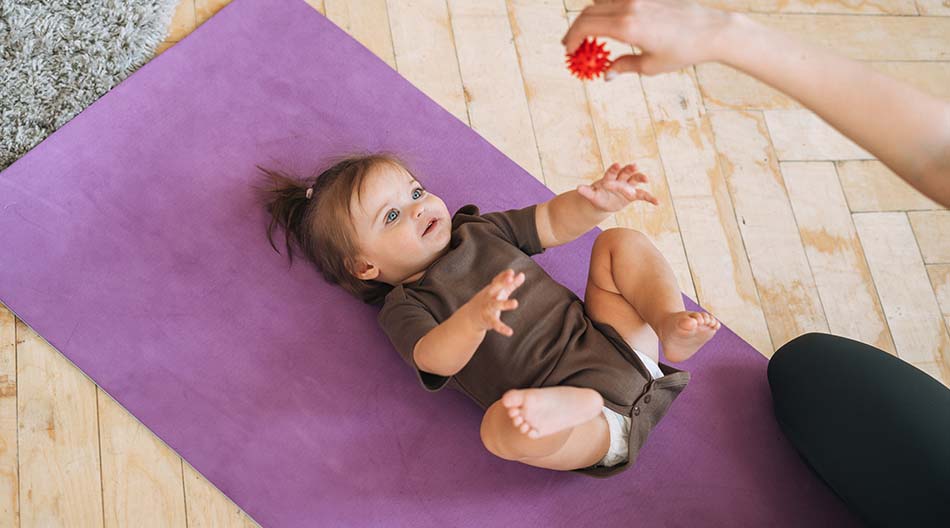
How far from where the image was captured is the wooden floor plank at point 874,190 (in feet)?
5.12

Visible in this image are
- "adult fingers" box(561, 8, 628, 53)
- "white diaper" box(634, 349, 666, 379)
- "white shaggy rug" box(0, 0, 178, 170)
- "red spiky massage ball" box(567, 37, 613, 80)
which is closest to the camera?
"adult fingers" box(561, 8, 628, 53)

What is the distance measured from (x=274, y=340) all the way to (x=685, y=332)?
63cm

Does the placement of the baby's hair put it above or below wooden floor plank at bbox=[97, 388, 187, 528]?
above

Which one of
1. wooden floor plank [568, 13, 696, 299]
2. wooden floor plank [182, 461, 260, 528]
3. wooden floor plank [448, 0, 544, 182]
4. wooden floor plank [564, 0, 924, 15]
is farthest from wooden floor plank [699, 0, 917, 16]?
wooden floor plank [182, 461, 260, 528]

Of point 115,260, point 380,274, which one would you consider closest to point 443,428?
point 380,274

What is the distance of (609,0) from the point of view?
780 mm

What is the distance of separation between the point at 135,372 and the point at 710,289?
0.98 meters

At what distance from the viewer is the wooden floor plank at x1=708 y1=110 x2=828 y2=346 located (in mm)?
1441

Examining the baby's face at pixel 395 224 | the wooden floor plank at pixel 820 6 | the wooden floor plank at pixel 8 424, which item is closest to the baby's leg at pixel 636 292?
the baby's face at pixel 395 224

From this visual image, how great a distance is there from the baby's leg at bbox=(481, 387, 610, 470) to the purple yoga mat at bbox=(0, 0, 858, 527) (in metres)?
0.13

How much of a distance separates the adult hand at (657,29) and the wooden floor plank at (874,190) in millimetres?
936

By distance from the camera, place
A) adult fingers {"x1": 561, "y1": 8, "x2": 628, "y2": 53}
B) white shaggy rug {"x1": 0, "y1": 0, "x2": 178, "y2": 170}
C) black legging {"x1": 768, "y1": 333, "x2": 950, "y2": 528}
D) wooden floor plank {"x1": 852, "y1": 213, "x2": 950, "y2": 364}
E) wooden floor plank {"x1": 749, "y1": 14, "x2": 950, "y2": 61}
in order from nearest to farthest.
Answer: adult fingers {"x1": 561, "y1": 8, "x2": 628, "y2": 53}
black legging {"x1": 768, "y1": 333, "x2": 950, "y2": 528}
white shaggy rug {"x1": 0, "y1": 0, "x2": 178, "y2": 170}
wooden floor plank {"x1": 852, "y1": 213, "x2": 950, "y2": 364}
wooden floor plank {"x1": 749, "y1": 14, "x2": 950, "y2": 61}

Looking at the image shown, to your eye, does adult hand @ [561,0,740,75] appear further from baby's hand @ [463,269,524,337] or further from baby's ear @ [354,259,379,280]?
baby's ear @ [354,259,379,280]

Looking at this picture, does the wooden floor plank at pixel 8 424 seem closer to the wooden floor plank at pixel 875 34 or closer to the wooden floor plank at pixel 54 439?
the wooden floor plank at pixel 54 439
